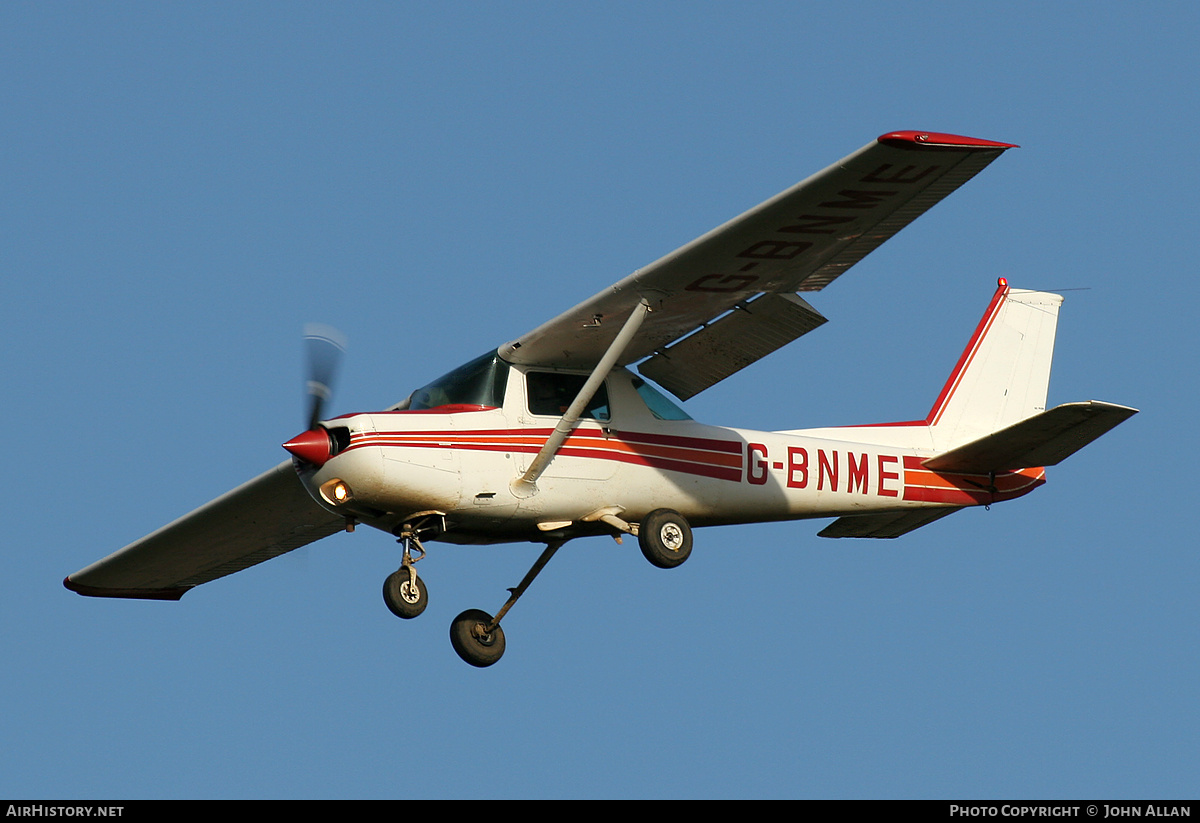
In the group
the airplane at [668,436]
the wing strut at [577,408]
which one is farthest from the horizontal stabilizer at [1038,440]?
the wing strut at [577,408]

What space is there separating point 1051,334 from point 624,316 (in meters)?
5.95

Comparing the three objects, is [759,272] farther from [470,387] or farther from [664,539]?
[470,387]

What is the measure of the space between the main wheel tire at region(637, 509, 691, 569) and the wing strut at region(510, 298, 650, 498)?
1050 mm

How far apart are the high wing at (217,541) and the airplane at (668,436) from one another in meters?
0.08

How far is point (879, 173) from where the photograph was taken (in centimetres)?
1329

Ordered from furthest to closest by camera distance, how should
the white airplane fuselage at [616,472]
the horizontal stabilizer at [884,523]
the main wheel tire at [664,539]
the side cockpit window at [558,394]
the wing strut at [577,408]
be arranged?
the horizontal stabilizer at [884,523], the side cockpit window at [558,394], the main wheel tire at [664,539], the wing strut at [577,408], the white airplane fuselage at [616,472]

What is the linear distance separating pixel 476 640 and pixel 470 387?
2499mm

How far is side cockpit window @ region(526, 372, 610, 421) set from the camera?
15359 mm

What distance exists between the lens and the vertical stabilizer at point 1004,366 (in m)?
18.2

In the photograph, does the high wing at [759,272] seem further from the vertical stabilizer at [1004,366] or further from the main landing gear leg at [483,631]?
the vertical stabilizer at [1004,366]

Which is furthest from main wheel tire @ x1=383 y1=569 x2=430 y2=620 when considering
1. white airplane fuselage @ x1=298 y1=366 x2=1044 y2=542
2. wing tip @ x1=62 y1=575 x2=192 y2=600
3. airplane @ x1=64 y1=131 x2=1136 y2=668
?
wing tip @ x1=62 y1=575 x2=192 y2=600

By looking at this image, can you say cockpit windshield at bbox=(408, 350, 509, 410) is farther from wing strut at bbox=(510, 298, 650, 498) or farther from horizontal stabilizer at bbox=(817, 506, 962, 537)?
horizontal stabilizer at bbox=(817, 506, 962, 537)
